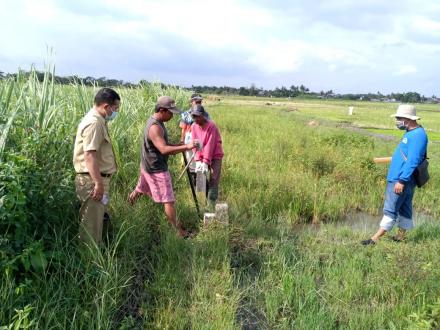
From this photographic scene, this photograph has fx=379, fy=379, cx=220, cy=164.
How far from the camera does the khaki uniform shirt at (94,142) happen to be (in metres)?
2.95

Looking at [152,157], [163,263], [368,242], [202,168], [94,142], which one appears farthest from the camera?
[202,168]

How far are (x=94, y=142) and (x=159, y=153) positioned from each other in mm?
1098

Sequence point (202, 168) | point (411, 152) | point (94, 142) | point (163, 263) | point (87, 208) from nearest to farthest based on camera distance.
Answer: point (94, 142) < point (87, 208) < point (163, 263) < point (411, 152) < point (202, 168)

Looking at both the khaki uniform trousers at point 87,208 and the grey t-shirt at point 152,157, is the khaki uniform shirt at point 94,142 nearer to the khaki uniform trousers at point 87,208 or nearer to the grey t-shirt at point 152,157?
the khaki uniform trousers at point 87,208

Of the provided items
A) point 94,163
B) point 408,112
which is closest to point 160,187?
point 94,163

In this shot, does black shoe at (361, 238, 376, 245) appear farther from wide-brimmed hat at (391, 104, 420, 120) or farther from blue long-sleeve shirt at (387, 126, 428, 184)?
wide-brimmed hat at (391, 104, 420, 120)

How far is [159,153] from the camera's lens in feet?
13.1

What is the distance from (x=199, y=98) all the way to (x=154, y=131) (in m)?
2.50

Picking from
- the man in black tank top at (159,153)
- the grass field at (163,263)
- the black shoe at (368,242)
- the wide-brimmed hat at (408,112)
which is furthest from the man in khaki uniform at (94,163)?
the wide-brimmed hat at (408,112)

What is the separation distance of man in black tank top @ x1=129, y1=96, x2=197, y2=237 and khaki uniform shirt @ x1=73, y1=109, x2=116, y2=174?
2.36 ft

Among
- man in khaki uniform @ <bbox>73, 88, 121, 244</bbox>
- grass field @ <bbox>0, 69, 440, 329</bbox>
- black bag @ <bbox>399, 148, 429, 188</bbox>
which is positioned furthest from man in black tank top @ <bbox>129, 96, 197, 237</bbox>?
black bag @ <bbox>399, 148, 429, 188</bbox>

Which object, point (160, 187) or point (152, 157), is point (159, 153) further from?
point (160, 187)

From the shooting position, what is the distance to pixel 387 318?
289 cm

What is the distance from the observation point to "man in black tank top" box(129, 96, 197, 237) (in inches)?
151
